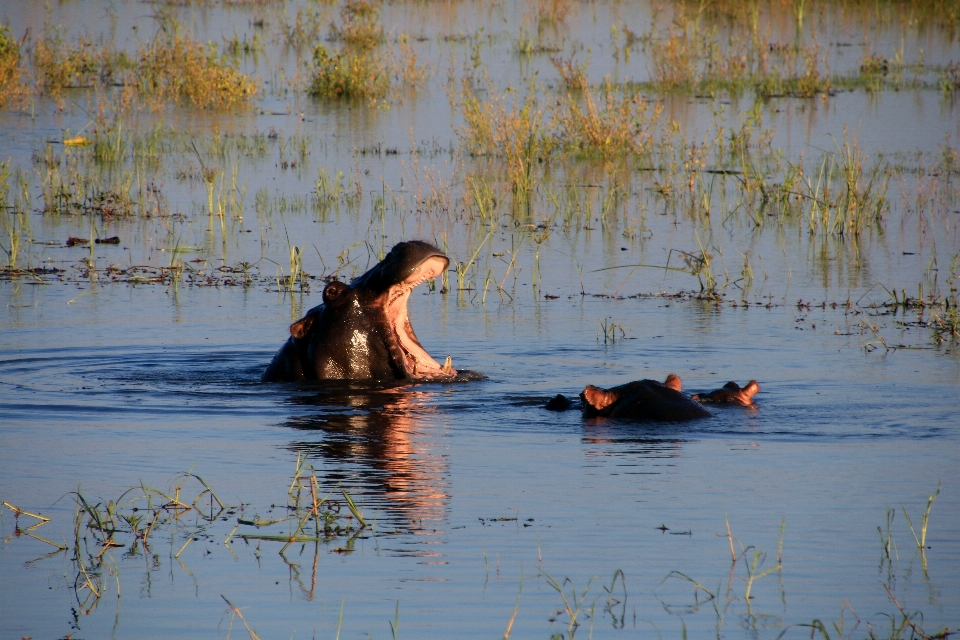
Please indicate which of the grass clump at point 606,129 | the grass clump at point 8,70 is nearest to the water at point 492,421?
the grass clump at point 606,129

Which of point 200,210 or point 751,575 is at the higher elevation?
point 200,210

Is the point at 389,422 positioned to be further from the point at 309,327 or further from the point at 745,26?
the point at 745,26

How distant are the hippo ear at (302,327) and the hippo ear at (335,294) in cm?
15

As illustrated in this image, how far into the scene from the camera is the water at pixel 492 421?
4438mm

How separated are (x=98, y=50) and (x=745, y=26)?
454 inches

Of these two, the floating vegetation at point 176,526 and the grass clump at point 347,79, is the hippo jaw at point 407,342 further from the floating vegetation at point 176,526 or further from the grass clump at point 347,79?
the grass clump at point 347,79

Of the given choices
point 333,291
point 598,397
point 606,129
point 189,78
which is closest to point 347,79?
point 189,78

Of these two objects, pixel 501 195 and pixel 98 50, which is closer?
pixel 501 195

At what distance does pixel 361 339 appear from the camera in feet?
25.6

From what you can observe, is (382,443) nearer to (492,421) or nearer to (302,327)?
(492,421)

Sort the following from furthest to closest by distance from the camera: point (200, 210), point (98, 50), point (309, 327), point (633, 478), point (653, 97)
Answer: point (98, 50), point (653, 97), point (200, 210), point (309, 327), point (633, 478)

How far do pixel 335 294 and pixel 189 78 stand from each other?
12.5 meters

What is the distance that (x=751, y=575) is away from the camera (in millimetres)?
4375

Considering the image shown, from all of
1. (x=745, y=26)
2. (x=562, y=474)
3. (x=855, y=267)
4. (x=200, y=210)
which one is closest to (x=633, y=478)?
(x=562, y=474)
